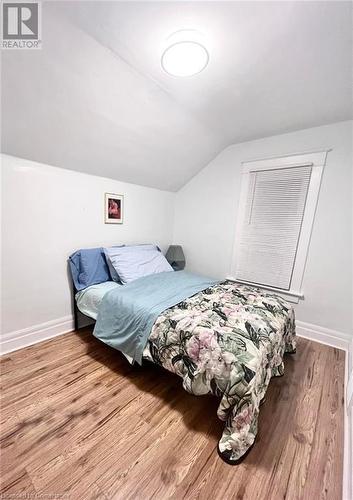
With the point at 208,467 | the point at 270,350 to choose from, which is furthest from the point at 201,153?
the point at 208,467

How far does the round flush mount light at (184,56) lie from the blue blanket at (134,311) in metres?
1.72

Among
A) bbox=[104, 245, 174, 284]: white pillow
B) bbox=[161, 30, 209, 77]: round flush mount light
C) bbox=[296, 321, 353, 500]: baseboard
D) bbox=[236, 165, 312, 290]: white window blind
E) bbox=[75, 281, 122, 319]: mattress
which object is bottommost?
bbox=[296, 321, 353, 500]: baseboard

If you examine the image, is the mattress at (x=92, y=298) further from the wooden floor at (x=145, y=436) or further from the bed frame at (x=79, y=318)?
the wooden floor at (x=145, y=436)

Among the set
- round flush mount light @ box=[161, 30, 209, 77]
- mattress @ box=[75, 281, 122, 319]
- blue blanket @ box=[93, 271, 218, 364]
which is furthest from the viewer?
mattress @ box=[75, 281, 122, 319]

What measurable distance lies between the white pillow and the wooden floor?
88 cm

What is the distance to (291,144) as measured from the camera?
2.39 meters

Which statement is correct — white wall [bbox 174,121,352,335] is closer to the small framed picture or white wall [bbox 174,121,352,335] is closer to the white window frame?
the white window frame

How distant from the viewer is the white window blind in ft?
7.89

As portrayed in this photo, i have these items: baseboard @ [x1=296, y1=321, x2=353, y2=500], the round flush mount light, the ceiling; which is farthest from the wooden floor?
the round flush mount light

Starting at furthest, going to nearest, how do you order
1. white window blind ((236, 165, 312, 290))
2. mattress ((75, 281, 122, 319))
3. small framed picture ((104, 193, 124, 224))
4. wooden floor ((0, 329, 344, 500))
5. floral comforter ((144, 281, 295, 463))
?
small framed picture ((104, 193, 124, 224))
white window blind ((236, 165, 312, 290))
mattress ((75, 281, 122, 319))
floral comforter ((144, 281, 295, 463))
wooden floor ((0, 329, 344, 500))

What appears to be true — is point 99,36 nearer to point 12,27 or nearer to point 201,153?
Answer: point 12,27

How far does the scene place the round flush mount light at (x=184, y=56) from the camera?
1255 mm

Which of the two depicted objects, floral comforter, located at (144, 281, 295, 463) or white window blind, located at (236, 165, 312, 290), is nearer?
floral comforter, located at (144, 281, 295, 463)

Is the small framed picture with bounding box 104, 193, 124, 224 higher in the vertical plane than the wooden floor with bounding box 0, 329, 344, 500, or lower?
higher
